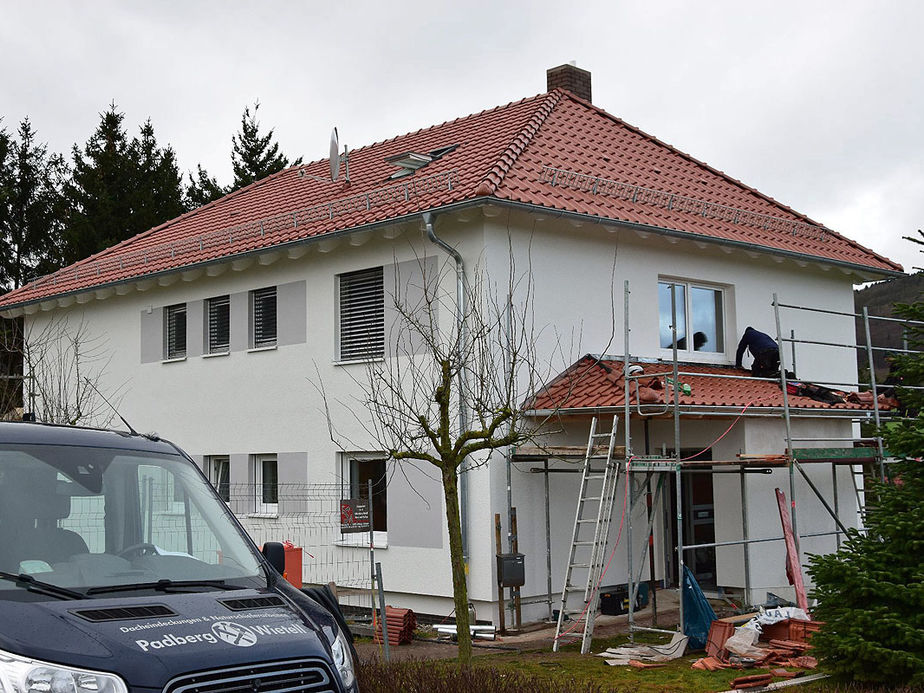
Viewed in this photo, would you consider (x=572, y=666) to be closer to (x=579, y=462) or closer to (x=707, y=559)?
(x=579, y=462)

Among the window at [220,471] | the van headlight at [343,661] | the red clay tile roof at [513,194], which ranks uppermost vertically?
the red clay tile roof at [513,194]

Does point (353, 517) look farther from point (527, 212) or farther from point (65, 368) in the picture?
point (65, 368)

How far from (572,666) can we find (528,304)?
200 inches

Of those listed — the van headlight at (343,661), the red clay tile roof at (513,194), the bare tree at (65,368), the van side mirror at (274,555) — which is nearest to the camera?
the van headlight at (343,661)

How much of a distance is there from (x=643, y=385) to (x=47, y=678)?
35.7 feet

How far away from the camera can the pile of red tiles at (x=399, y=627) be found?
45.5ft

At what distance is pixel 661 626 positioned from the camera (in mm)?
14484

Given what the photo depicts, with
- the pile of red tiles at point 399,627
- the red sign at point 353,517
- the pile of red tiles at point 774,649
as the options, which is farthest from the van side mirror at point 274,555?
the pile of red tiles at point 399,627

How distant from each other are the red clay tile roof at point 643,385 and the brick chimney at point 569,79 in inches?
287

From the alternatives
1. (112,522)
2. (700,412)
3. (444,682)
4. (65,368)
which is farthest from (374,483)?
(112,522)

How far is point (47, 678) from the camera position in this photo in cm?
434

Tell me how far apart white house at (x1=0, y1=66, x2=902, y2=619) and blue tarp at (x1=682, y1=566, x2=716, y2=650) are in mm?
2286

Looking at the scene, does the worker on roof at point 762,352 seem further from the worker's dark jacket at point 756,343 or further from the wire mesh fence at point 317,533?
the wire mesh fence at point 317,533

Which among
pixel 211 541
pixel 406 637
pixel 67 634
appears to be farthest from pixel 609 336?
pixel 67 634
